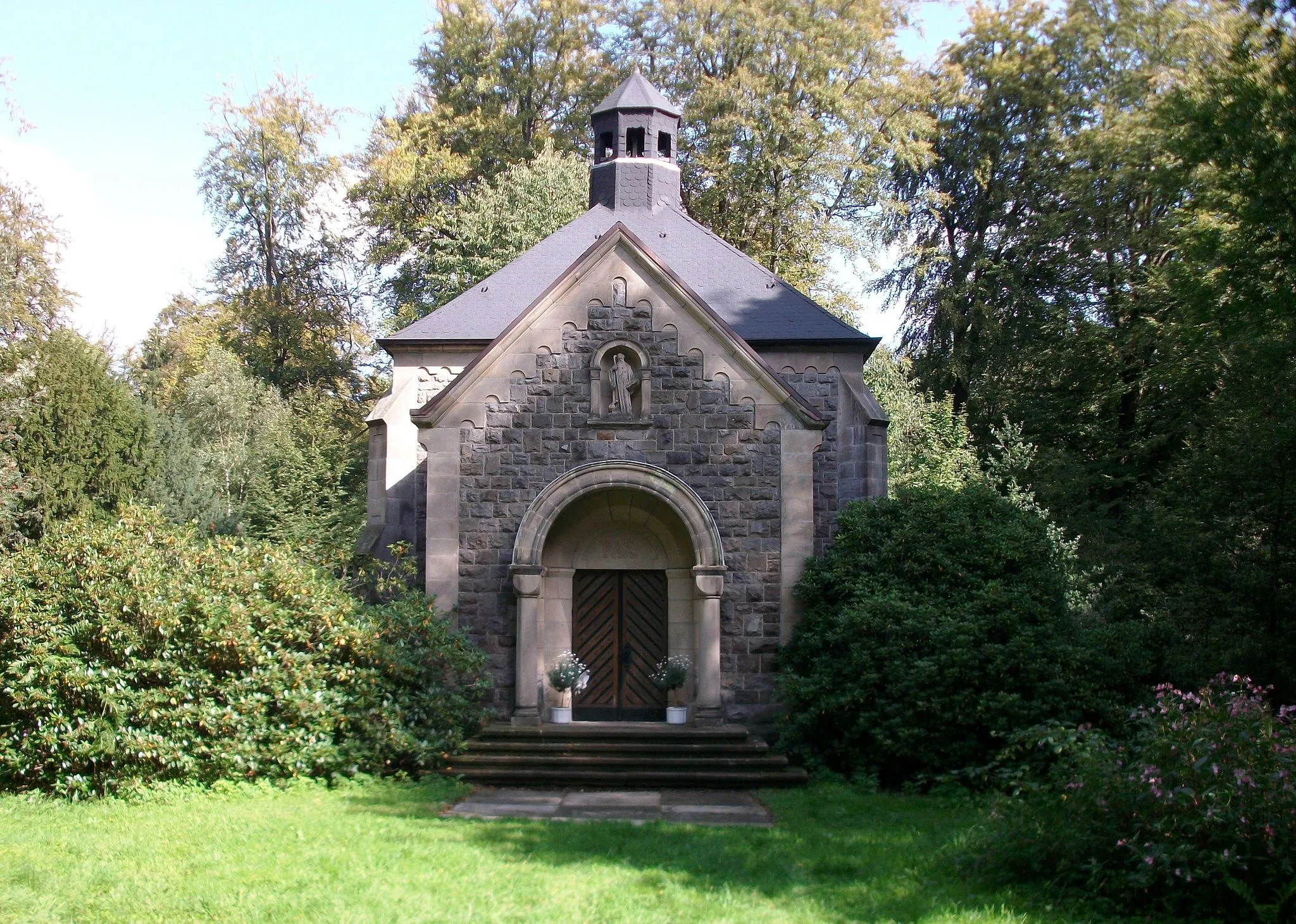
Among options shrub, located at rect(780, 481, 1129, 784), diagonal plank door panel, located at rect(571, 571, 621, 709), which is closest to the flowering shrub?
shrub, located at rect(780, 481, 1129, 784)

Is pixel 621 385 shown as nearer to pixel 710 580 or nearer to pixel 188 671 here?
pixel 710 580

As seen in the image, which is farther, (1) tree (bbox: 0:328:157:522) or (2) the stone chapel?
(1) tree (bbox: 0:328:157:522)

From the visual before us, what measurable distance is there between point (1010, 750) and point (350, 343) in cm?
2899

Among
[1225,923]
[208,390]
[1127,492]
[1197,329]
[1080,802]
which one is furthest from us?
[208,390]

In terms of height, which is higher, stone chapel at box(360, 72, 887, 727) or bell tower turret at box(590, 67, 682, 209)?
bell tower turret at box(590, 67, 682, 209)

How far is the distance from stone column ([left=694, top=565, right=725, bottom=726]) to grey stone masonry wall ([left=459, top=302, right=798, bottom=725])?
0.19 m

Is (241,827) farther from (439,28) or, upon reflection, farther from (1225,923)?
(439,28)

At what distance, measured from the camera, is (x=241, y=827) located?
904 cm

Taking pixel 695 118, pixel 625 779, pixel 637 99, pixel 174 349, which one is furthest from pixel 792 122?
pixel 174 349

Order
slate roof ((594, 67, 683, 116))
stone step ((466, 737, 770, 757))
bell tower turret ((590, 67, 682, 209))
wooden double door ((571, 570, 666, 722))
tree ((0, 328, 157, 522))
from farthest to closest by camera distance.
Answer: tree ((0, 328, 157, 522)) < slate roof ((594, 67, 683, 116)) < bell tower turret ((590, 67, 682, 209)) < wooden double door ((571, 570, 666, 722)) < stone step ((466, 737, 770, 757))

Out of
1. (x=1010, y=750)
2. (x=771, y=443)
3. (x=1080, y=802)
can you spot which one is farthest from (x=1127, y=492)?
(x=1080, y=802)

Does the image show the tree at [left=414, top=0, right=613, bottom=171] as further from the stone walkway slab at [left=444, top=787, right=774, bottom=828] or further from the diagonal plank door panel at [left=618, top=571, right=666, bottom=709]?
the stone walkway slab at [left=444, top=787, right=774, bottom=828]

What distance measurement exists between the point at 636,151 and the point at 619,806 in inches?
517

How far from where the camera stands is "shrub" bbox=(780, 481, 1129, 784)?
39.5ft
